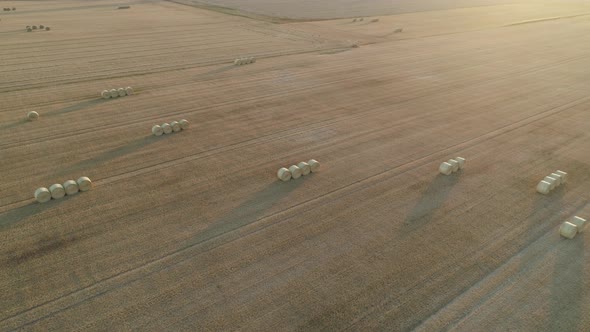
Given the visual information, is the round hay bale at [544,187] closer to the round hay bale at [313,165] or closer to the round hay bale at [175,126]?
the round hay bale at [313,165]

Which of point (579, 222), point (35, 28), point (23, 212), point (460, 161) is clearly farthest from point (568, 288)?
point (35, 28)

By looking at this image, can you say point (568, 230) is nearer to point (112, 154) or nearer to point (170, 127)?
point (170, 127)

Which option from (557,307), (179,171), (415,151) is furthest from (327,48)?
(557,307)

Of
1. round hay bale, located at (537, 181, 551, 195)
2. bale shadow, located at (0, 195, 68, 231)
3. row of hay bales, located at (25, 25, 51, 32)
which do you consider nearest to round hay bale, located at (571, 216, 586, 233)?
round hay bale, located at (537, 181, 551, 195)

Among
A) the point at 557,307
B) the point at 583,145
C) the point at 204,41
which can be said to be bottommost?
the point at 204,41

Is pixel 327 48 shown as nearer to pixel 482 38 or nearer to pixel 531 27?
pixel 482 38

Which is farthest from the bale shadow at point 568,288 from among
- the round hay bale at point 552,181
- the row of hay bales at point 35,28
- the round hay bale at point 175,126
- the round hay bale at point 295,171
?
the row of hay bales at point 35,28
